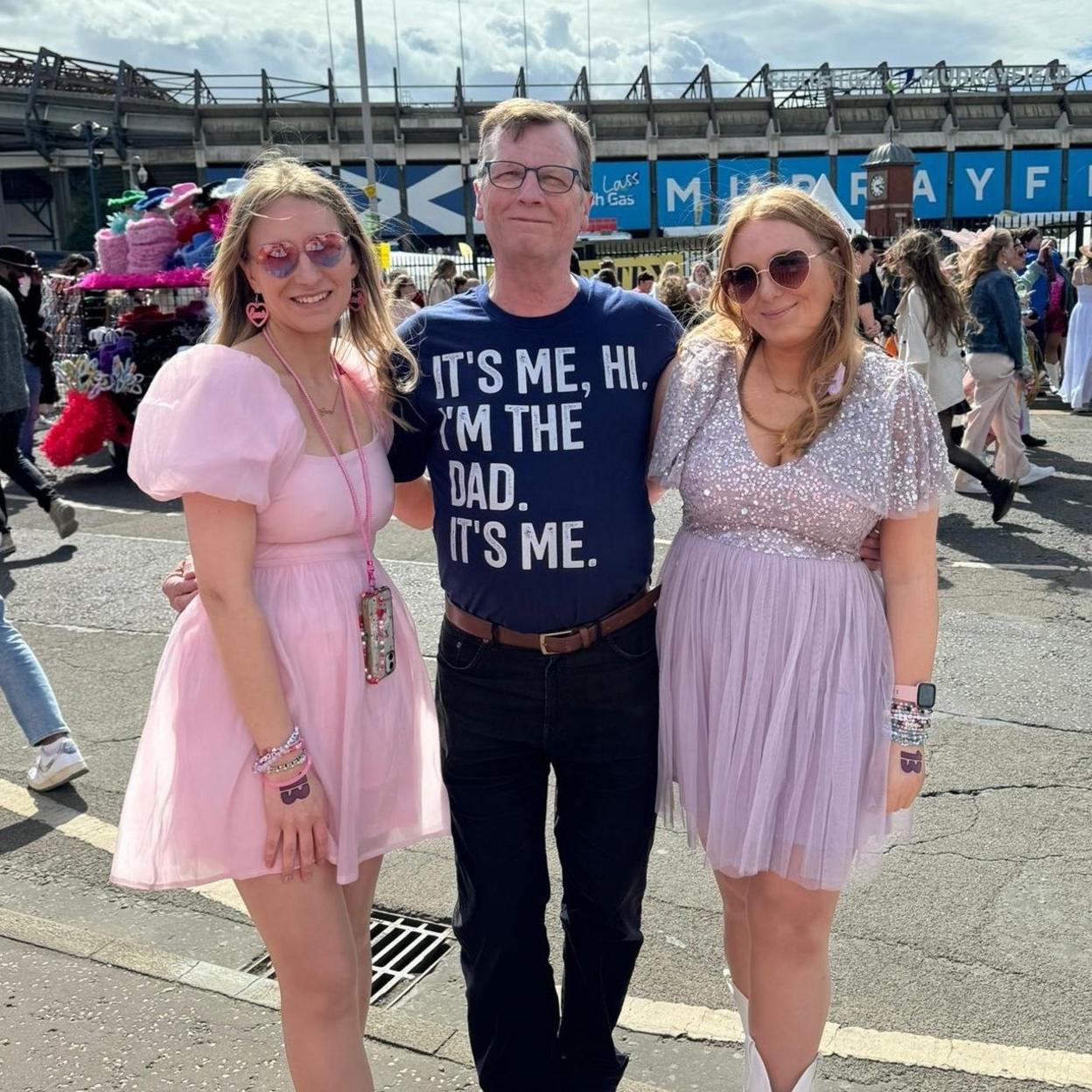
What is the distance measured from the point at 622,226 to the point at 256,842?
39.8 metres

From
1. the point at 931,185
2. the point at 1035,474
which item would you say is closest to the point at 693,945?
the point at 1035,474

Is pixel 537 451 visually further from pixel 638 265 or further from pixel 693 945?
pixel 638 265

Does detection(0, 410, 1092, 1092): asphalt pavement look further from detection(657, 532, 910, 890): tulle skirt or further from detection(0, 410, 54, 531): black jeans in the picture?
detection(0, 410, 54, 531): black jeans

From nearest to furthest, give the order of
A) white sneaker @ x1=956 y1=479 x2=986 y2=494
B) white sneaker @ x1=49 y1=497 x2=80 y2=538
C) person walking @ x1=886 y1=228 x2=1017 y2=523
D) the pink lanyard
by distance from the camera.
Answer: the pink lanyard → person walking @ x1=886 y1=228 x2=1017 y2=523 → white sneaker @ x1=49 y1=497 x2=80 y2=538 → white sneaker @ x1=956 y1=479 x2=986 y2=494

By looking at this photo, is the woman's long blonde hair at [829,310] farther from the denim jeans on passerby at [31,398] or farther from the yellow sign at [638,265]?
the yellow sign at [638,265]

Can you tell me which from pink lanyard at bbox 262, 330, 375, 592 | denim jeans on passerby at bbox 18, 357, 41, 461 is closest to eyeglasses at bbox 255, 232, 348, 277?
pink lanyard at bbox 262, 330, 375, 592

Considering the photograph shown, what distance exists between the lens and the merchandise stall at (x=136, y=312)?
10.3 metres

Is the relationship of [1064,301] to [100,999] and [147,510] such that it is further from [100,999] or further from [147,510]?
[100,999]

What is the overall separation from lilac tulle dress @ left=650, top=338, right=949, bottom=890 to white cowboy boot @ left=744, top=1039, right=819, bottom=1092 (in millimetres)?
389

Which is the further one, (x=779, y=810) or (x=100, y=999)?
(x=100, y=999)

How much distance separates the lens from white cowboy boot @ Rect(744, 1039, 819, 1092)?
90.7 inches

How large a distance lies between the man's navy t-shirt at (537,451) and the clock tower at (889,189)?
766 inches

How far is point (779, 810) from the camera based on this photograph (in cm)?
225

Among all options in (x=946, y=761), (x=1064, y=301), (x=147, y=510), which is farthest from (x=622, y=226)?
(x=946, y=761)
